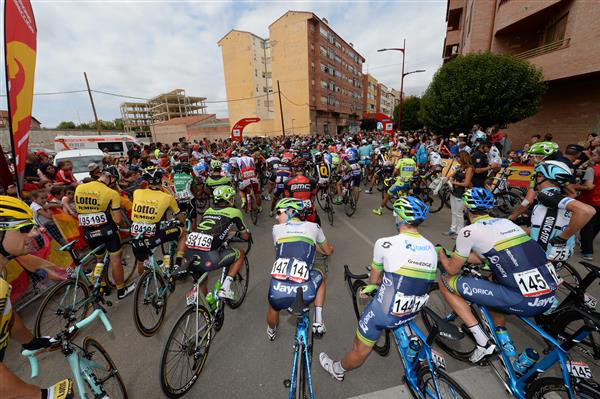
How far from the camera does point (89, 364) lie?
214 centimetres

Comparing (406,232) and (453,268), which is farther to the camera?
(453,268)

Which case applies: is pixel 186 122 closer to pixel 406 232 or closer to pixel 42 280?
pixel 42 280

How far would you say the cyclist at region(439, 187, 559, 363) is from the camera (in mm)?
2287

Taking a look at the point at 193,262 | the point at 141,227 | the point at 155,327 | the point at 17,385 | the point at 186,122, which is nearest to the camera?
the point at 17,385

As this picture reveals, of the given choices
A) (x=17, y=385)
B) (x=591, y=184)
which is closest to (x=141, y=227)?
(x=17, y=385)

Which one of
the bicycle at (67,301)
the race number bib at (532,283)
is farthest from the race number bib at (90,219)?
the race number bib at (532,283)

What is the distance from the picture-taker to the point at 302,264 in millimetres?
2594

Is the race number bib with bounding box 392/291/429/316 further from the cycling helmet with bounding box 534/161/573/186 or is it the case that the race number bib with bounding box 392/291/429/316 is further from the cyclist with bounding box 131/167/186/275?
the cyclist with bounding box 131/167/186/275

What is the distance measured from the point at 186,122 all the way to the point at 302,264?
54.5 meters

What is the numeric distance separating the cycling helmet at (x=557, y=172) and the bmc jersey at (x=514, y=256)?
1.53 metres

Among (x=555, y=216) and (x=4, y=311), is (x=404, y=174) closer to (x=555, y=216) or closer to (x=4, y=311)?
(x=555, y=216)

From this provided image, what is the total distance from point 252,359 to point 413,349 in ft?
6.25

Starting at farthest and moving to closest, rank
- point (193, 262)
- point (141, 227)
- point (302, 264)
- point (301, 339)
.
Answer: point (141, 227), point (193, 262), point (302, 264), point (301, 339)

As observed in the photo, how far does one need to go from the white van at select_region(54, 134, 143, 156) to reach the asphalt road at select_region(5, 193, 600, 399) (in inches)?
632
